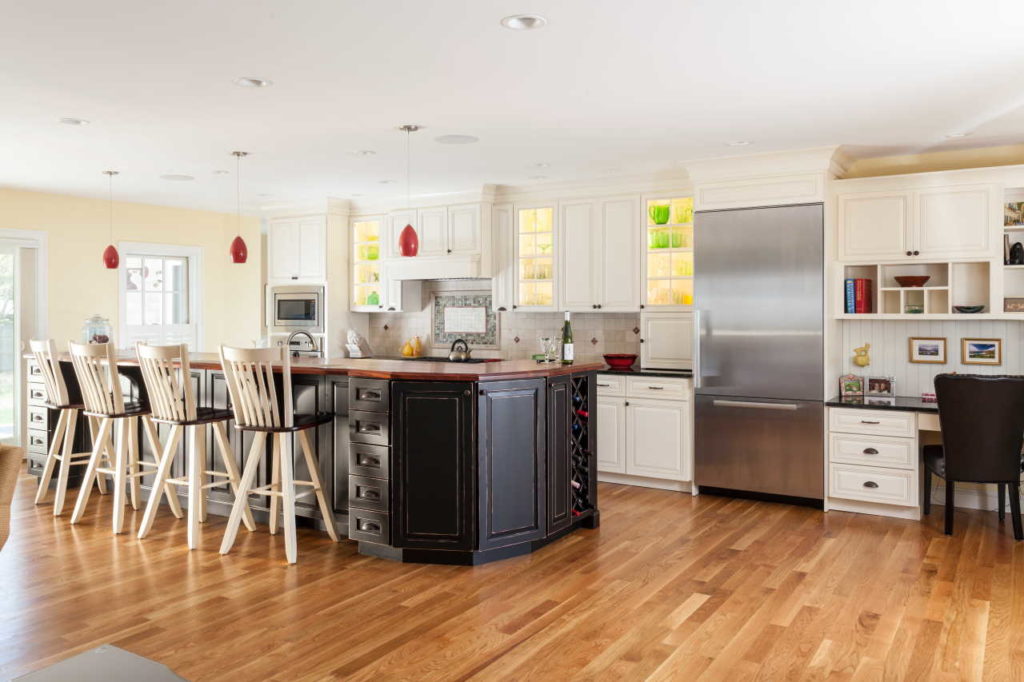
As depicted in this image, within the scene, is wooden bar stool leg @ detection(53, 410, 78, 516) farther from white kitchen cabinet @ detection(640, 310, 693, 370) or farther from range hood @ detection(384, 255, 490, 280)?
white kitchen cabinet @ detection(640, 310, 693, 370)

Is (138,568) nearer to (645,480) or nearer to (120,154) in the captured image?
(120,154)

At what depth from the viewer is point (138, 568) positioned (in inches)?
161

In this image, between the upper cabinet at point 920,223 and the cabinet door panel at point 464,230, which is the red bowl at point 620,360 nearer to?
the cabinet door panel at point 464,230

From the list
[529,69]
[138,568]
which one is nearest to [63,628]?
[138,568]

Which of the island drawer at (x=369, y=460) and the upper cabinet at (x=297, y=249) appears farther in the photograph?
the upper cabinet at (x=297, y=249)

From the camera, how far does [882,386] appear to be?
18.6ft

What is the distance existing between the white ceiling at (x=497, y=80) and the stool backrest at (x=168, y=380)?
1345mm

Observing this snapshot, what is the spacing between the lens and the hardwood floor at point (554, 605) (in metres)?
3.00

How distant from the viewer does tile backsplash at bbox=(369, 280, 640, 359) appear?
6832 mm

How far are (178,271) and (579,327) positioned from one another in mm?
4548

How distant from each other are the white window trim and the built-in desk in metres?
6.48

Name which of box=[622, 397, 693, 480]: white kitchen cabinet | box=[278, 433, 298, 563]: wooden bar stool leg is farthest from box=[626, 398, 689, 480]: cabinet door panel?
box=[278, 433, 298, 563]: wooden bar stool leg

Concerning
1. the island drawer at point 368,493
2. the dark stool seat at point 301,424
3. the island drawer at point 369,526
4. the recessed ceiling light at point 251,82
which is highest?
the recessed ceiling light at point 251,82

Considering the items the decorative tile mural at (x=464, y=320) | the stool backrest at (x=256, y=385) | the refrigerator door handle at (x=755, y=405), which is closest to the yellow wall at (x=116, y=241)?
the decorative tile mural at (x=464, y=320)
